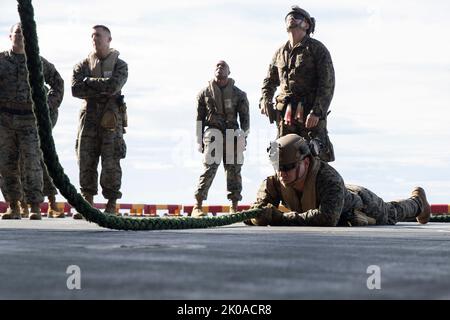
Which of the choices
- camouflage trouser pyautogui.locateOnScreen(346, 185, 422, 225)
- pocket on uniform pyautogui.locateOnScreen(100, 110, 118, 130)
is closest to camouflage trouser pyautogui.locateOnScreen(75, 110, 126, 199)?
pocket on uniform pyautogui.locateOnScreen(100, 110, 118, 130)

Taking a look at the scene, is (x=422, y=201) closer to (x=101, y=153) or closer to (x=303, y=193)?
(x=303, y=193)

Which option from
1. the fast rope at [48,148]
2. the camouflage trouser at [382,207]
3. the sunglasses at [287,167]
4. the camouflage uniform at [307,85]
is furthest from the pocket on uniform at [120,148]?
the fast rope at [48,148]

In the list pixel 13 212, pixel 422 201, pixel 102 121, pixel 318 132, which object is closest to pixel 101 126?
pixel 102 121

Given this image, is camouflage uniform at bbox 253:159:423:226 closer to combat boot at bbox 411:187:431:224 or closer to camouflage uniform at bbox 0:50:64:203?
combat boot at bbox 411:187:431:224

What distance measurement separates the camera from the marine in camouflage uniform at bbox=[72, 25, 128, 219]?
8492 millimetres

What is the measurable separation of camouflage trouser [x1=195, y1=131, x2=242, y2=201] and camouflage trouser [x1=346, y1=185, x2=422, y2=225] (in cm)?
257

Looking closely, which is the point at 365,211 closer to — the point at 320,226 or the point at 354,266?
the point at 320,226

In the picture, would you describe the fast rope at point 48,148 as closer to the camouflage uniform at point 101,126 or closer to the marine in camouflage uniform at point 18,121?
the camouflage uniform at point 101,126

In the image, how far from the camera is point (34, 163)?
847 centimetres

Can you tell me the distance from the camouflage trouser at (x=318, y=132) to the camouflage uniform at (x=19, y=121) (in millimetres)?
2646

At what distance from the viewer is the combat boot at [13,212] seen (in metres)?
8.41

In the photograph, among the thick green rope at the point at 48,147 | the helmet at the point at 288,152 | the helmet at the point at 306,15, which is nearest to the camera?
the thick green rope at the point at 48,147

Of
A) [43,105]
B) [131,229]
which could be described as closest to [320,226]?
[131,229]

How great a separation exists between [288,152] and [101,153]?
2.85 m
